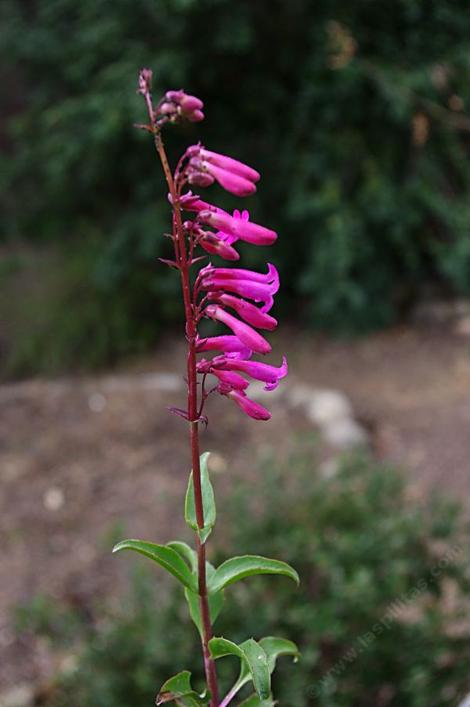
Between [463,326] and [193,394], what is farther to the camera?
[463,326]

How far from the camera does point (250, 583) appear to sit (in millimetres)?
2281

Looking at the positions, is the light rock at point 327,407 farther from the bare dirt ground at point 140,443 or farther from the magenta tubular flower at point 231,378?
the magenta tubular flower at point 231,378

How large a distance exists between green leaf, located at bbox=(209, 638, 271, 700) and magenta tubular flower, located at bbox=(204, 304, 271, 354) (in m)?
0.36

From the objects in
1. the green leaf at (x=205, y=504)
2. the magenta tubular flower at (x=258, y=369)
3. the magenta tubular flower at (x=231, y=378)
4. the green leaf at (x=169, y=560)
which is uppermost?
the magenta tubular flower at (x=258, y=369)

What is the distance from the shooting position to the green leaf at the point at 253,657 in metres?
1.03

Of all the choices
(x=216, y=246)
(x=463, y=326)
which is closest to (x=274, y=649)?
(x=216, y=246)

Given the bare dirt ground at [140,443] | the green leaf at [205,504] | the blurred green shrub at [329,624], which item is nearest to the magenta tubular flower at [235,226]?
the green leaf at [205,504]

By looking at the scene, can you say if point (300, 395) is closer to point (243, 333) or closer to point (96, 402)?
point (96, 402)

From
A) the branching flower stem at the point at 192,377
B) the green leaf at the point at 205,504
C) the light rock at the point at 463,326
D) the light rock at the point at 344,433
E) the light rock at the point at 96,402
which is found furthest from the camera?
the light rock at the point at 463,326

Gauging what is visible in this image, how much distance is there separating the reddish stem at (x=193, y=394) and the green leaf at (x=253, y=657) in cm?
2

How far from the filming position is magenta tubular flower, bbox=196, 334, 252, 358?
104cm

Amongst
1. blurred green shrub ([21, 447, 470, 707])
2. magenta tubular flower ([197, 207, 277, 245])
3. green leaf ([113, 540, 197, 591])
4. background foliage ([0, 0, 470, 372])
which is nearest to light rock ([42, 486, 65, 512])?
blurred green shrub ([21, 447, 470, 707])

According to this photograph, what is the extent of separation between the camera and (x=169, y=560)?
1.13 metres

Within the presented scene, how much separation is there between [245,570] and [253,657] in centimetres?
11
